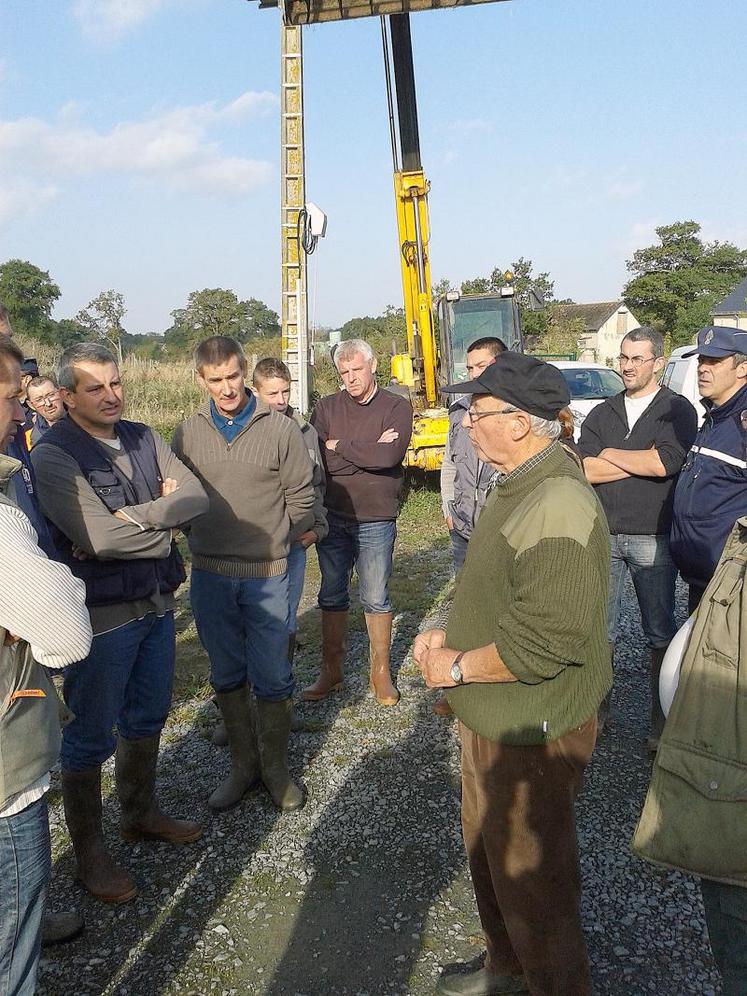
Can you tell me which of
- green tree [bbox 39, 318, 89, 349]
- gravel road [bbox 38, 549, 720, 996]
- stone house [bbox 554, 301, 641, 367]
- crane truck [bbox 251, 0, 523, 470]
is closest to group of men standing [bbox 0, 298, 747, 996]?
gravel road [bbox 38, 549, 720, 996]

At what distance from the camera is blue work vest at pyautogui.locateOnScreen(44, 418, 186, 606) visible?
8.76 ft

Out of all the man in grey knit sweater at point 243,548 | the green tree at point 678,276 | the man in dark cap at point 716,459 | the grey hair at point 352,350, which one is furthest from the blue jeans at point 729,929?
the green tree at point 678,276

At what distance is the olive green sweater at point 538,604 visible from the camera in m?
1.77

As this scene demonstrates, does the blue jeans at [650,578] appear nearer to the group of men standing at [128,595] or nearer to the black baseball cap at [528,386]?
the group of men standing at [128,595]

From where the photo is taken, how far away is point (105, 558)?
2.66 meters

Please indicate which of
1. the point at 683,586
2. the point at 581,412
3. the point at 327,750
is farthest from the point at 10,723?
the point at 581,412

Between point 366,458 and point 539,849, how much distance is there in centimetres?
278

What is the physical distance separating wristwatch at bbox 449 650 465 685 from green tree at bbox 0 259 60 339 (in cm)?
3122

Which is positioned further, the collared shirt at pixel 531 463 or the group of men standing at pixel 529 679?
the collared shirt at pixel 531 463

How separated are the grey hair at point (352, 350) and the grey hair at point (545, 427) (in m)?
2.45

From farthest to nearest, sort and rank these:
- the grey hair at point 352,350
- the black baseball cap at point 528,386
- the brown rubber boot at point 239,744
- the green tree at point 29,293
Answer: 1. the green tree at point 29,293
2. the grey hair at point 352,350
3. the brown rubber boot at point 239,744
4. the black baseball cap at point 528,386

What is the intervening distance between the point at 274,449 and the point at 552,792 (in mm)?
1961

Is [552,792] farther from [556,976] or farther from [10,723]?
[10,723]

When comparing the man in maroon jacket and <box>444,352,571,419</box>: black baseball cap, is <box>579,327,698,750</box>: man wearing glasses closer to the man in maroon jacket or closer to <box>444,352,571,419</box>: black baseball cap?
the man in maroon jacket
